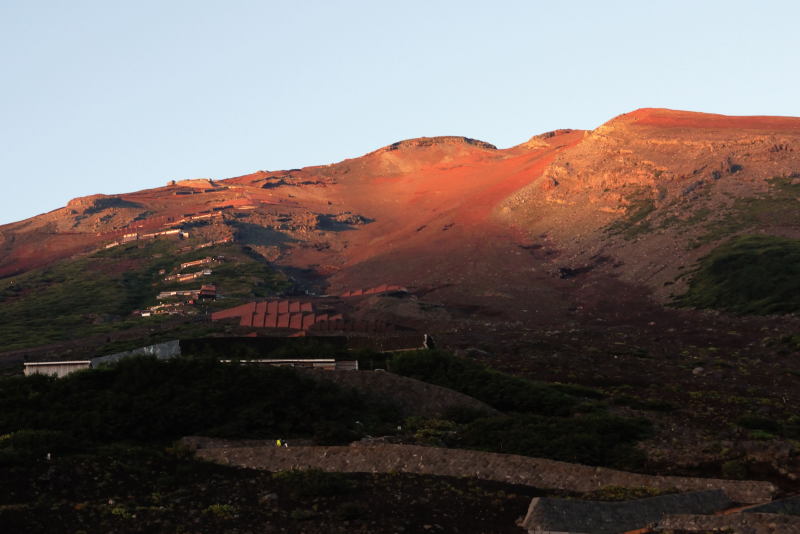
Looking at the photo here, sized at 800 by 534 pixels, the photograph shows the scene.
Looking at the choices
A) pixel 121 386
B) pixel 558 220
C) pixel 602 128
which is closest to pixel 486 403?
pixel 121 386

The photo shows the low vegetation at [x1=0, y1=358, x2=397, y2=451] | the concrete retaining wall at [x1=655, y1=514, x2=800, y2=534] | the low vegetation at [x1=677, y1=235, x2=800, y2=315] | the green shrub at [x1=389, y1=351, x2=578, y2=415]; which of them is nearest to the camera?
the concrete retaining wall at [x1=655, y1=514, x2=800, y2=534]

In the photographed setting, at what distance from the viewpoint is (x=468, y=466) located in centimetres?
2877

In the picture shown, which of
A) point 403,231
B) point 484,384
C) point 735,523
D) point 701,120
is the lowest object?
point 484,384

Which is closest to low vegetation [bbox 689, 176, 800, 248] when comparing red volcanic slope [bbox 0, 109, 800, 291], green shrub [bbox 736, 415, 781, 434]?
red volcanic slope [bbox 0, 109, 800, 291]

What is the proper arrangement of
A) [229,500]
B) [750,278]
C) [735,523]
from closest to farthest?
1. [735,523]
2. [229,500]
3. [750,278]

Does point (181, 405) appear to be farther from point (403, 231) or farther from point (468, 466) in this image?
point (403, 231)

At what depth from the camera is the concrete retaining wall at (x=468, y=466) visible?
27312 mm

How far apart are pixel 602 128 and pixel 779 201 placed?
51.2 meters

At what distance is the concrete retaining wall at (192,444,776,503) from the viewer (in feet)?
89.6

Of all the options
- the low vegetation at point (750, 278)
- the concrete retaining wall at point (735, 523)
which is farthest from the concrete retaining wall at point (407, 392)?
the low vegetation at point (750, 278)

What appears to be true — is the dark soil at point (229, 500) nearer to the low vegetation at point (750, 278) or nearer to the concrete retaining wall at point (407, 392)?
the concrete retaining wall at point (407, 392)

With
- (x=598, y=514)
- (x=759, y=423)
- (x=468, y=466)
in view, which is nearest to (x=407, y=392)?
(x=468, y=466)

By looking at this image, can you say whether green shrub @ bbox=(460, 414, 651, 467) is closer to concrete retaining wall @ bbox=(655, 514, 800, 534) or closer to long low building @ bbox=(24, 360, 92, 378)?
concrete retaining wall @ bbox=(655, 514, 800, 534)

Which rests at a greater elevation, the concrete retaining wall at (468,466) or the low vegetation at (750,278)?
the concrete retaining wall at (468,466)
